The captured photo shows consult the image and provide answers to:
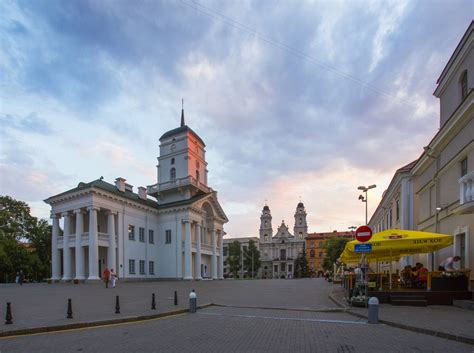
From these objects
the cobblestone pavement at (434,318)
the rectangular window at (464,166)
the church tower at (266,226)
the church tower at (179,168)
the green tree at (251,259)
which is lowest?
the green tree at (251,259)

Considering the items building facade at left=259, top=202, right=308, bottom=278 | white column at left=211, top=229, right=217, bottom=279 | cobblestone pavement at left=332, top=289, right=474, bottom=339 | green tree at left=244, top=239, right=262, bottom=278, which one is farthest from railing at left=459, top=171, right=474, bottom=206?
building facade at left=259, top=202, right=308, bottom=278

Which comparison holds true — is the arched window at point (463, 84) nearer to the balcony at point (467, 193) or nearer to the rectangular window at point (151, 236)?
the balcony at point (467, 193)

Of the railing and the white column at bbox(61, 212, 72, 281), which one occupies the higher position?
the railing

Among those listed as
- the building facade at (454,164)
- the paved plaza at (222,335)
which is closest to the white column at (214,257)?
the building facade at (454,164)

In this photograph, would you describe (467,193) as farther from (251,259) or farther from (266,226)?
(266,226)

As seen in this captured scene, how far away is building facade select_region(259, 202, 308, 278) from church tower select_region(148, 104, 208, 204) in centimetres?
8030

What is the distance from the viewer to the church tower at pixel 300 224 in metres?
138

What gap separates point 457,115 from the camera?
56.1 feet

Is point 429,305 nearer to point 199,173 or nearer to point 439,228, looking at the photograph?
point 439,228

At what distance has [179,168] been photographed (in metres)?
59.7

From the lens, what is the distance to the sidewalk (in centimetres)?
916

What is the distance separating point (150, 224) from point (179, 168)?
9815 mm

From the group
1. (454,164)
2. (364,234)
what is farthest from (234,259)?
(364,234)

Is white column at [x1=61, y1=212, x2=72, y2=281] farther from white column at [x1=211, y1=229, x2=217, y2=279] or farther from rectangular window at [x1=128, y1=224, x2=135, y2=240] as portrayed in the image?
white column at [x1=211, y1=229, x2=217, y2=279]
